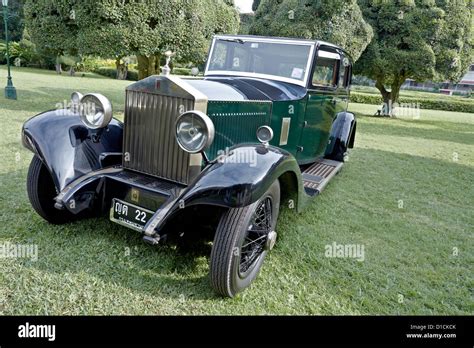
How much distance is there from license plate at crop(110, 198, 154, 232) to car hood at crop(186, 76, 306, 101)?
100cm

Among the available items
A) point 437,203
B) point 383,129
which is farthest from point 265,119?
point 383,129

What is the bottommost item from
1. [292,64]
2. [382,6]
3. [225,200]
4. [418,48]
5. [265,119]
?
[225,200]

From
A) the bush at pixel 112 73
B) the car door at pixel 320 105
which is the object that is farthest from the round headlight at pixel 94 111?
the bush at pixel 112 73

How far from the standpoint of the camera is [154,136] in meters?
2.92

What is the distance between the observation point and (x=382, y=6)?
14.6 m

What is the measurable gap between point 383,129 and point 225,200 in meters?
11.6

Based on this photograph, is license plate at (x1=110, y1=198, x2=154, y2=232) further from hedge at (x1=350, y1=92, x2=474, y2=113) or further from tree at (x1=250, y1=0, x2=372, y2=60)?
hedge at (x1=350, y1=92, x2=474, y2=113)

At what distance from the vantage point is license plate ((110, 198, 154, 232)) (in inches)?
104

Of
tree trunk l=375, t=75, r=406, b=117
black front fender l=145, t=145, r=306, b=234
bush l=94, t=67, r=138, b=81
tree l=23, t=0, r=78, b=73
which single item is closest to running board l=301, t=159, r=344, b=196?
black front fender l=145, t=145, r=306, b=234

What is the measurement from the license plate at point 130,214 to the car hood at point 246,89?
3.29 feet

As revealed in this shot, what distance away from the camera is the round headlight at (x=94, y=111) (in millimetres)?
3035

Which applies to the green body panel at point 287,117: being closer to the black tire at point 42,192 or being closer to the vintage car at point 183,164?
the vintage car at point 183,164
